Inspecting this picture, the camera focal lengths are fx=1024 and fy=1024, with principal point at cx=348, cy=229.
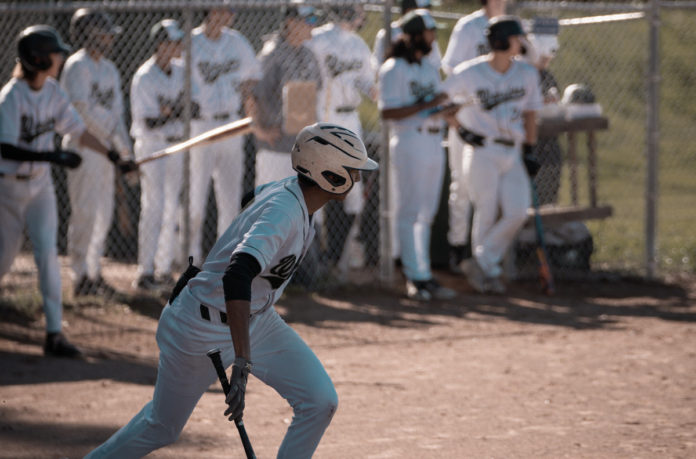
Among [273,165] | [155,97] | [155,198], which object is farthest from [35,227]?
[273,165]

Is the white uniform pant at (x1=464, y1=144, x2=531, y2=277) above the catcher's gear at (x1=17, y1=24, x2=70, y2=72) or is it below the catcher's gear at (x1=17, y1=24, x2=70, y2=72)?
below

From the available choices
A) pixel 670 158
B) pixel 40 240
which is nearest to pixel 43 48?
pixel 40 240

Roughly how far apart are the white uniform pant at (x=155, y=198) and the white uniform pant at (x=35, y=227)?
6.72ft

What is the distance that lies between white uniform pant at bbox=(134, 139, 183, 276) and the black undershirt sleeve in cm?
570

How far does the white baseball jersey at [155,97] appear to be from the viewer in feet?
29.8

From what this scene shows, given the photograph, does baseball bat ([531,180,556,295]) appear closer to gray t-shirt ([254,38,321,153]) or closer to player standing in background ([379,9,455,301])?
player standing in background ([379,9,455,301])

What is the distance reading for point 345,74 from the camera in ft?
31.4

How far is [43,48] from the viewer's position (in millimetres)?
6824

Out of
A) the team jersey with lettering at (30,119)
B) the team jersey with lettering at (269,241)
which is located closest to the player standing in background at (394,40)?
the team jersey with lettering at (30,119)

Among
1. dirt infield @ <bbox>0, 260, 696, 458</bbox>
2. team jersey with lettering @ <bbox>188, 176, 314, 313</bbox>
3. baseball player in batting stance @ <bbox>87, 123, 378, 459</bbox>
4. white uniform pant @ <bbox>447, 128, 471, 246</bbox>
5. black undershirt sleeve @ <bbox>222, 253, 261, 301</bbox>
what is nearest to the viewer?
black undershirt sleeve @ <bbox>222, 253, 261, 301</bbox>

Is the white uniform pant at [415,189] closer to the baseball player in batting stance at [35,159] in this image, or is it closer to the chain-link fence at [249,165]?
the chain-link fence at [249,165]

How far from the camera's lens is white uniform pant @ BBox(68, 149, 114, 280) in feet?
28.8

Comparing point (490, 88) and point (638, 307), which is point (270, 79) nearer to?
point (490, 88)

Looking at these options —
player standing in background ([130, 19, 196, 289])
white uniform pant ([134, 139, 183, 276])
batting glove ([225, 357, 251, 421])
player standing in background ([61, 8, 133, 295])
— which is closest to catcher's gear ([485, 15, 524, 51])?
player standing in background ([130, 19, 196, 289])
